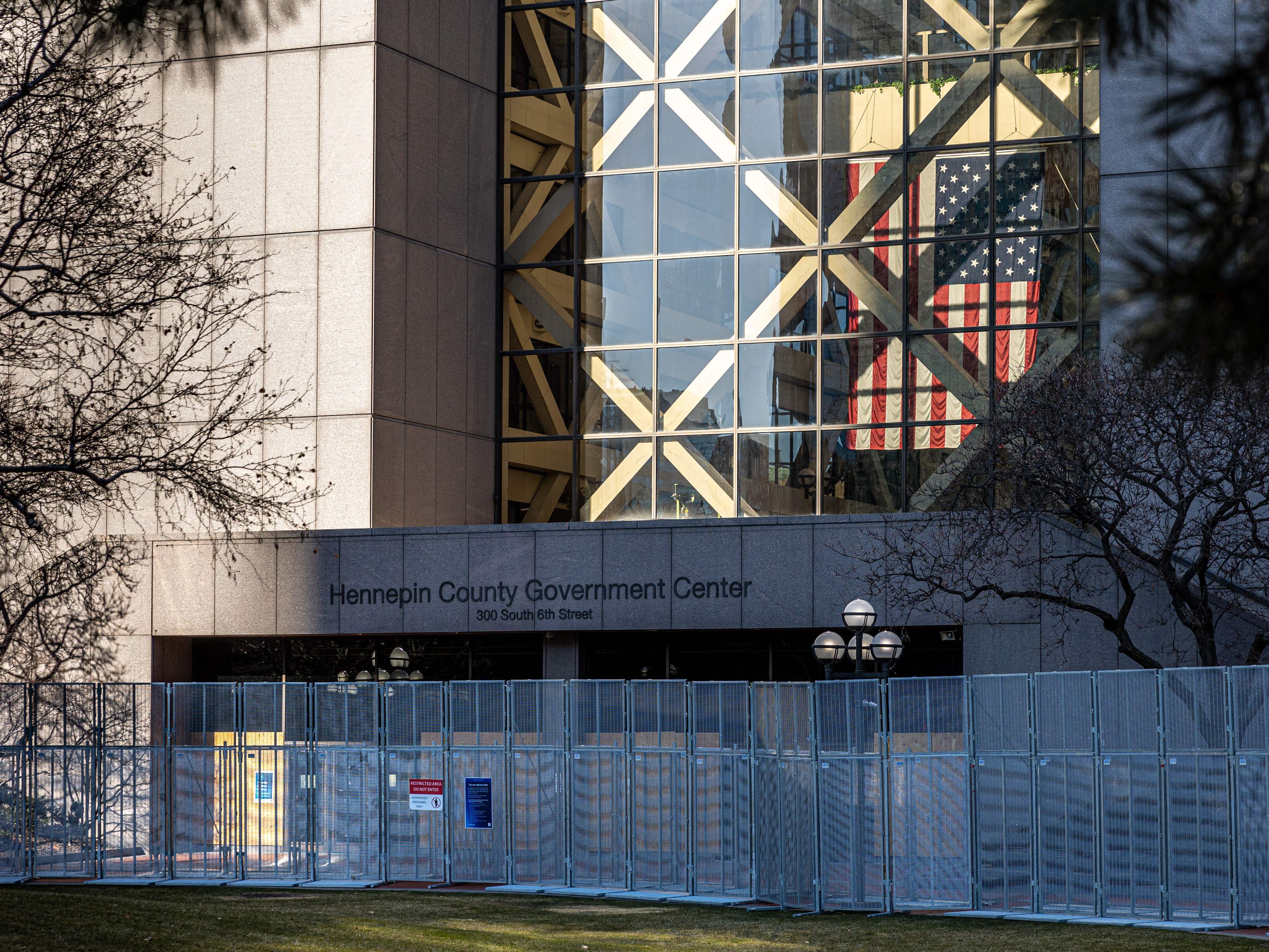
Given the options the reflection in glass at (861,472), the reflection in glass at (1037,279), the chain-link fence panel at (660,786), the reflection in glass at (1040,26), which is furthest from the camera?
the reflection in glass at (861,472)

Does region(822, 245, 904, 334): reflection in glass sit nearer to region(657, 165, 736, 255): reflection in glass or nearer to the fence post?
region(657, 165, 736, 255): reflection in glass

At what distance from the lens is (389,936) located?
52.6 feet

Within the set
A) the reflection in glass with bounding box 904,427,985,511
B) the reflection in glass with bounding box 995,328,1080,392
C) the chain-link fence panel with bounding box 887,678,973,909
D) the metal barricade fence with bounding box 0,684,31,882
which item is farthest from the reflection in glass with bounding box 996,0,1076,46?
the reflection in glass with bounding box 995,328,1080,392

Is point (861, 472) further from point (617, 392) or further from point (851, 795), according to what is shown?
point (851, 795)

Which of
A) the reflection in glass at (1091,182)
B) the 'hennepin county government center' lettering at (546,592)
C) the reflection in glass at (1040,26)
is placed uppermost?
the reflection in glass at (1091,182)

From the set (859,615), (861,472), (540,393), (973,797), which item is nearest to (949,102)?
(861,472)

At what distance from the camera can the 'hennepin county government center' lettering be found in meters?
28.2

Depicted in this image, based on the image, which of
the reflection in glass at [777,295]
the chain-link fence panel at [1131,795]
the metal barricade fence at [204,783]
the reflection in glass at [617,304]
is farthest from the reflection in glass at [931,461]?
the metal barricade fence at [204,783]

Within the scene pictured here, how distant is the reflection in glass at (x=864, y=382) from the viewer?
3225 cm

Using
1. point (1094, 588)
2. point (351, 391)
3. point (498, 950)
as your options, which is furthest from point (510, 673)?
point (498, 950)

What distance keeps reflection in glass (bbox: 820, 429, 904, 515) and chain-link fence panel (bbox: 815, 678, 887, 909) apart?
13.1 meters

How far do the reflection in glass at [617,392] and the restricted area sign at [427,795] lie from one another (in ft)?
43.1

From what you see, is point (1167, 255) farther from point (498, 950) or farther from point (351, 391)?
point (351, 391)

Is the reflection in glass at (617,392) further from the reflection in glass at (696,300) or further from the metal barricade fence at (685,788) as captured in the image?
the metal barricade fence at (685,788)
